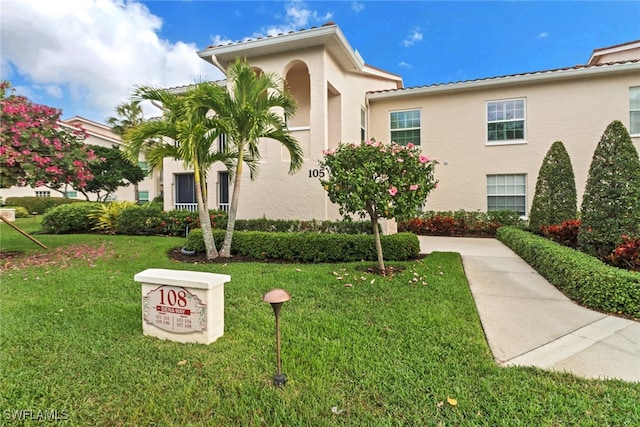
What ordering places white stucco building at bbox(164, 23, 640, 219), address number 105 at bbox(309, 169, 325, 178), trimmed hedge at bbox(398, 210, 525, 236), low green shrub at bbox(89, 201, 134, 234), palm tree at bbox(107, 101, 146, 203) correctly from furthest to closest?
palm tree at bbox(107, 101, 146, 203) → low green shrub at bbox(89, 201, 134, 234) → trimmed hedge at bbox(398, 210, 525, 236) → white stucco building at bbox(164, 23, 640, 219) → address number 105 at bbox(309, 169, 325, 178)

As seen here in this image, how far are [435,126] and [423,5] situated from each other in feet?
15.3

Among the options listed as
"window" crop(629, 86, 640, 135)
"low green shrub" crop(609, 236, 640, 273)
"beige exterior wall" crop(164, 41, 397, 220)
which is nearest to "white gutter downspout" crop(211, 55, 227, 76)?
"beige exterior wall" crop(164, 41, 397, 220)

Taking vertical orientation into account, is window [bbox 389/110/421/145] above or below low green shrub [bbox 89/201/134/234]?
above

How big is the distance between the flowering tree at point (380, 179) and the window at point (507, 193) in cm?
851

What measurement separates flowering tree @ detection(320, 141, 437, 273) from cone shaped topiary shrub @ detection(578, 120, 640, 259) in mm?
3190

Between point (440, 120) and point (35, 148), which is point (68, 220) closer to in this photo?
point (35, 148)

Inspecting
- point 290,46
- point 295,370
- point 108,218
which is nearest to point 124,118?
point 108,218

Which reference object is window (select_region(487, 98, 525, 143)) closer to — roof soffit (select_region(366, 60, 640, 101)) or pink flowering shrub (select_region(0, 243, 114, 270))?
roof soffit (select_region(366, 60, 640, 101))

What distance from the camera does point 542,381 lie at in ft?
8.49

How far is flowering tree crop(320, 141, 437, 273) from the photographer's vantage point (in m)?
5.52

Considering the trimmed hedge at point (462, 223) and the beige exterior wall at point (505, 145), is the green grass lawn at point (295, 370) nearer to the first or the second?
the trimmed hedge at point (462, 223)

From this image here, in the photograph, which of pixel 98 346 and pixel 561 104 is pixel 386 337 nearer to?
pixel 98 346

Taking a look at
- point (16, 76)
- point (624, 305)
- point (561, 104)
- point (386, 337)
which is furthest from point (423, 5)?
point (16, 76)

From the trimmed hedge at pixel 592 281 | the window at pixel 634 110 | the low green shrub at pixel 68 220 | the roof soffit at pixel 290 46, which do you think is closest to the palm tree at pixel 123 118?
the low green shrub at pixel 68 220
